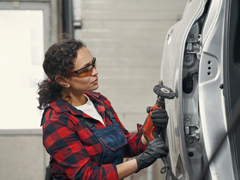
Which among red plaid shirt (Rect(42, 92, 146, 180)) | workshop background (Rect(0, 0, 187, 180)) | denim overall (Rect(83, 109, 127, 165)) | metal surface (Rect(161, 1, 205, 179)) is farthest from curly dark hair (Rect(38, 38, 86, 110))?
workshop background (Rect(0, 0, 187, 180))

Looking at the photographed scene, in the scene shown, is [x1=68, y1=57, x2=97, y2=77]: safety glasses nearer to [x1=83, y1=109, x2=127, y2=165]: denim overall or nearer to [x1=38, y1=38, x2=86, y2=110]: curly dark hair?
[x1=38, y1=38, x2=86, y2=110]: curly dark hair

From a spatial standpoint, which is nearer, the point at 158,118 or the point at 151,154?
the point at 151,154

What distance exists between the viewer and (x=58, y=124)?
6.14 ft

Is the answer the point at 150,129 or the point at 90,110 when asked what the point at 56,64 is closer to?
the point at 90,110

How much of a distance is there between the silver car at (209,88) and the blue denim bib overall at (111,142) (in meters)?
0.44

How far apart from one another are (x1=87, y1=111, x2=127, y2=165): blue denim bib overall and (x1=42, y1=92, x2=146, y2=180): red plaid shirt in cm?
4

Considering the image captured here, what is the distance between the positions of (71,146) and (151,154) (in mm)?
535

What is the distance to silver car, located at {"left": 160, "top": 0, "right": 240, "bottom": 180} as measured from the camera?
6.42 ft

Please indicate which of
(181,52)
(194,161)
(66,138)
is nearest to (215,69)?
(181,52)

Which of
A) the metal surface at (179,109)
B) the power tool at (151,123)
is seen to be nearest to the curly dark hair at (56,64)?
the power tool at (151,123)

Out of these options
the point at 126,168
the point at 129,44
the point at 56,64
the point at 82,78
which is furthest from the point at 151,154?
the point at 129,44

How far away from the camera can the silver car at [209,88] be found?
1956mm

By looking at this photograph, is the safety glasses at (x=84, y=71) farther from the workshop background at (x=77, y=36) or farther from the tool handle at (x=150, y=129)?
the workshop background at (x=77, y=36)

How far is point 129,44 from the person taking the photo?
5.17 m
